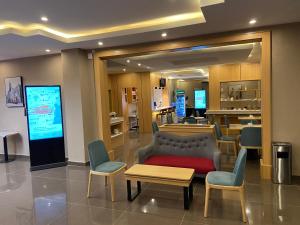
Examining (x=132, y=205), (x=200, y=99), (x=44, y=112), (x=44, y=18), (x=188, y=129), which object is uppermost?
(x=44, y=18)

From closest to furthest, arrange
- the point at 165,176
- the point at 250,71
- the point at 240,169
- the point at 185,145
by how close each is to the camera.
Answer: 1. the point at 240,169
2. the point at 165,176
3. the point at 185,145
4. the point at 250,71

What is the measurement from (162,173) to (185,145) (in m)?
1.28

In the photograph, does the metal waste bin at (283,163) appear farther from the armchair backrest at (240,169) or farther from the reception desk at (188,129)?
the armchair backrest at (240,169)

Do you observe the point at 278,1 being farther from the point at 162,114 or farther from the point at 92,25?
the point at 162,114

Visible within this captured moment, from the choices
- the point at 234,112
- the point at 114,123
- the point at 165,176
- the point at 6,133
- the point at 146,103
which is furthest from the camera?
the point at 146,103

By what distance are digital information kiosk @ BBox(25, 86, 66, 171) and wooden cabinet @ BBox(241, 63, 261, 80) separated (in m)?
6.94

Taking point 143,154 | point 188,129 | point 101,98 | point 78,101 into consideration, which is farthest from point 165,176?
point 78,101

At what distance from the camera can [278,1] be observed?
295 cm

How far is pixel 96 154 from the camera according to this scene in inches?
149

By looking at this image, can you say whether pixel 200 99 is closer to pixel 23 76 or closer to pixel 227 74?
pixel 227 74

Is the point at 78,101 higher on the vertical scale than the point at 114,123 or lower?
higher

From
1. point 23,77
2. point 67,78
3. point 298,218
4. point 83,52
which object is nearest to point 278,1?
point 298,218

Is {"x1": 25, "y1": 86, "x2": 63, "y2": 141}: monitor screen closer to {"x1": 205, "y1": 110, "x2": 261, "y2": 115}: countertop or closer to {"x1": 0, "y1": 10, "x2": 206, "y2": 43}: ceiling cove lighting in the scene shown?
{"x1": 0, "y1": 10, "x2": 206, "y2": 43}: ceiling cove lighting

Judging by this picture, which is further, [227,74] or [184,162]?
[227,74]
